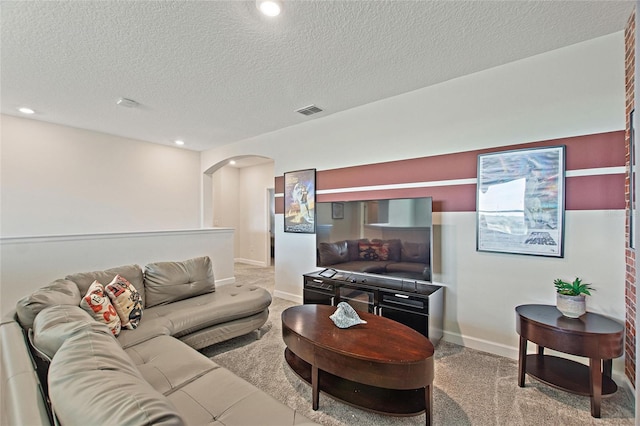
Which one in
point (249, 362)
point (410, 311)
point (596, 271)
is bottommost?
point (249, 362)

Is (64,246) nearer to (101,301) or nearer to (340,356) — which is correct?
(101,301)

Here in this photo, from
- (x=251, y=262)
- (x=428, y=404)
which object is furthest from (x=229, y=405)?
(x=251, y=262)

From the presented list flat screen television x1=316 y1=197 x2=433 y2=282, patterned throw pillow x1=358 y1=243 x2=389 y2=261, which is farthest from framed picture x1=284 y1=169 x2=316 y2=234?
patterned throw pillow x1=358 y1=243 x2=389 y2=261

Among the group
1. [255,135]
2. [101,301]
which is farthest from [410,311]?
[255,135]

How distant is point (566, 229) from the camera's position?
237 centimetres

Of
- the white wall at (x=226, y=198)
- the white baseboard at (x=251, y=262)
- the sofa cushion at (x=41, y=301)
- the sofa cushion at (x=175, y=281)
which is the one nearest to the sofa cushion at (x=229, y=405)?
the sofa cushion at (x=41, y=301)

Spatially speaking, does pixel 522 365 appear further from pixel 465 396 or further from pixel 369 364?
pixel 369 364

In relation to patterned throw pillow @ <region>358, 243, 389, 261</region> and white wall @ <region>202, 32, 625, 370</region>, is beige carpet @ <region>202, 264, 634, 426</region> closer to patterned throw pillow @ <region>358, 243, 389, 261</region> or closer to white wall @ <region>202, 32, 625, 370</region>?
white wall @ <region>202, 32, 625, 370</region>

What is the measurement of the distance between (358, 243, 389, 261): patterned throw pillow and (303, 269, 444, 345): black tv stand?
0.24m

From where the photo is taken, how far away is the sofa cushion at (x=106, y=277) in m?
2.40

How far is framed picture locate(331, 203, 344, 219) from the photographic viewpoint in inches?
138

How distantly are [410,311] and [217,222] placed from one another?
6.14 m

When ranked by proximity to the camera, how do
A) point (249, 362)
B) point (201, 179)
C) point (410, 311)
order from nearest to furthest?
1. point (249, 362)
2. point (410, 311)
3. point (201, 179)

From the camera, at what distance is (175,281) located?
2.92m
